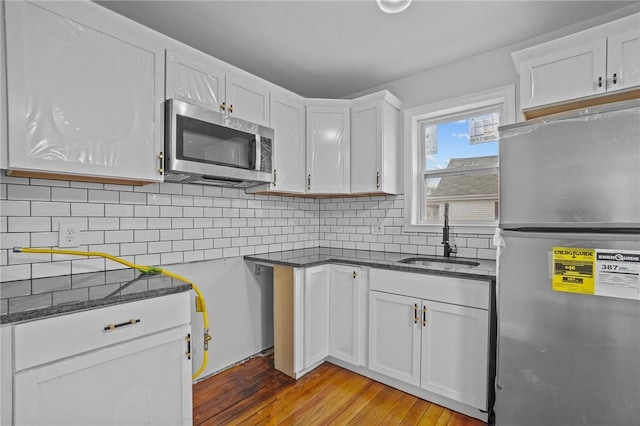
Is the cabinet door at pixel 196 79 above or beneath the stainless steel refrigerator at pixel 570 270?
above

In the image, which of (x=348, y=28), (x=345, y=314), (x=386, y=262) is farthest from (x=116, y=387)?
(x=348, y=28)

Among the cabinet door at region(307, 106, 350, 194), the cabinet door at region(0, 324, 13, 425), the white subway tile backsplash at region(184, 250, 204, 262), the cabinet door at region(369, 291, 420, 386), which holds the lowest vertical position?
the cabinet door at region(369, 291, 420, 386)

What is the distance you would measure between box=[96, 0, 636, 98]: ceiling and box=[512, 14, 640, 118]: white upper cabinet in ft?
1.06

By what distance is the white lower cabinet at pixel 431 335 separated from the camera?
1.86 m

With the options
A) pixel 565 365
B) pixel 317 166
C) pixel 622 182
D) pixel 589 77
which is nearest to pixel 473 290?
pixel 565 365

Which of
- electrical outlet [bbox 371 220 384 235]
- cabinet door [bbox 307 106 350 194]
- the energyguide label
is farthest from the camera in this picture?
electrical outlet [bbox 371 220 384 235]

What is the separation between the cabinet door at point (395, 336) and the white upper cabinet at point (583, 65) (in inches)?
57.1

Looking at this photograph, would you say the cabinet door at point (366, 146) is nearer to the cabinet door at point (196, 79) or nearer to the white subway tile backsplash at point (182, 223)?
the white subway tile backsplash at point (182, 223)

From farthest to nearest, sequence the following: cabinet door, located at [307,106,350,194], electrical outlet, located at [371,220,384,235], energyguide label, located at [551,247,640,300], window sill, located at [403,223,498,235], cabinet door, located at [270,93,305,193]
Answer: electrical outlet, located at [371,220,384,235], cabinet door, located at [307,106,350,194], cabinet door, located at [270,93,305,193], window sill, located at [403,223,498,235], energyguide label, located at [551,247,640,300]

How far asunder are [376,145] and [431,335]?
149cm

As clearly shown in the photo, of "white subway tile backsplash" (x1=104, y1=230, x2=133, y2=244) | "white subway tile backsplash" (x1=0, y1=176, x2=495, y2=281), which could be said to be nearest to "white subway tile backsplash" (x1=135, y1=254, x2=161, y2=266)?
"white subway tile backsplash" (x1=0, y1=176, x2=495, y2=281)

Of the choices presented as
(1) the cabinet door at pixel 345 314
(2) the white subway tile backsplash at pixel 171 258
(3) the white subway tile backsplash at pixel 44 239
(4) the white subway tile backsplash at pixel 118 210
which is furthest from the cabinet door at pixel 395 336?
(3) the white subway tile backsplash at pixel 44 239

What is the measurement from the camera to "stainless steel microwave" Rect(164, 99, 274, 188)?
71.7 inches

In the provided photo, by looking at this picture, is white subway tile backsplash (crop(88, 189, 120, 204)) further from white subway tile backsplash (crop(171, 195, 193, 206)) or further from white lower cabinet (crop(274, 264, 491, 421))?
white lower cabinet (crop(274, 264, 491, 421))
